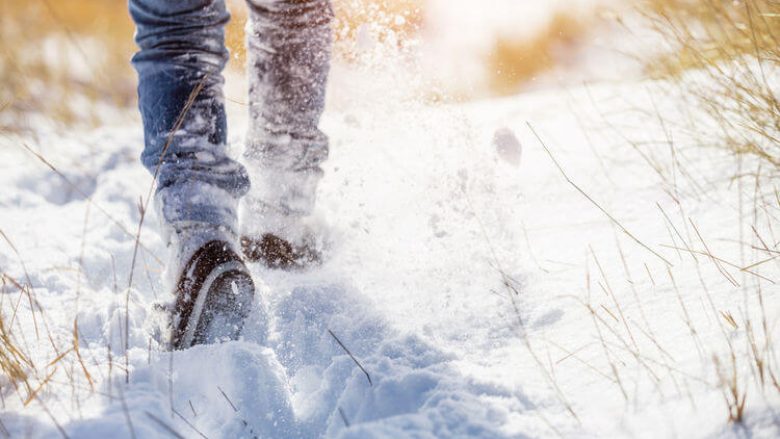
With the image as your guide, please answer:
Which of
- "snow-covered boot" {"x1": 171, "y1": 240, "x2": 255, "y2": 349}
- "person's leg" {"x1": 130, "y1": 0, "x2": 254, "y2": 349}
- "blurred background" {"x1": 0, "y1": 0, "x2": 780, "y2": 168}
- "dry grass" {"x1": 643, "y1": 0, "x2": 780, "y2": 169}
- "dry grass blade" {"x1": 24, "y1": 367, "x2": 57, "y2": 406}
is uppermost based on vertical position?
"blurred background" {"x1": 0, "y1": 0, "x2": 780, "y2": 168}

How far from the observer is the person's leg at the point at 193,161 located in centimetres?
119

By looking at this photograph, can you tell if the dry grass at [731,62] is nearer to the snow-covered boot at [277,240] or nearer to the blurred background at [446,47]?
the blurred background at [446,47]

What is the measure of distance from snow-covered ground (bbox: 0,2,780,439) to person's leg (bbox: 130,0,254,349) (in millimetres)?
100

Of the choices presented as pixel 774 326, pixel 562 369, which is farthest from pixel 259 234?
pixel 774 326

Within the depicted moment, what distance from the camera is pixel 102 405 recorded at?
0.95 meters

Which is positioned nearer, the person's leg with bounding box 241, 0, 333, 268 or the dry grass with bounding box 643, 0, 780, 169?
the dry grass with bounding box 643, 0, 780, 169

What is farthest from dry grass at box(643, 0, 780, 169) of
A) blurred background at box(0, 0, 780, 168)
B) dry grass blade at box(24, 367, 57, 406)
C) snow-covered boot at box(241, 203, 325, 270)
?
dry grass blade at box(24, 367, 57, 406)

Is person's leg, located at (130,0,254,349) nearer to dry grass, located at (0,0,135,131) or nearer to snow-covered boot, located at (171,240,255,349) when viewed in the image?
snow-covered boot, located at (171,240,255,349)

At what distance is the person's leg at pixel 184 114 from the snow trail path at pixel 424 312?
6.8 inches

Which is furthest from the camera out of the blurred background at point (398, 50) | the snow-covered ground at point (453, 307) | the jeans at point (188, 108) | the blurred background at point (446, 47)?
the blurred background at point (398, 50)

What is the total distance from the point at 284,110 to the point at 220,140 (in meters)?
0.32

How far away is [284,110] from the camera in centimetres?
165

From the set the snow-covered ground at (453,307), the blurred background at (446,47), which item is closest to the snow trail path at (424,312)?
the snow-covered ground at (453,307)

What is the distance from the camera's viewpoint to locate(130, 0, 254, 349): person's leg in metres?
1.19
